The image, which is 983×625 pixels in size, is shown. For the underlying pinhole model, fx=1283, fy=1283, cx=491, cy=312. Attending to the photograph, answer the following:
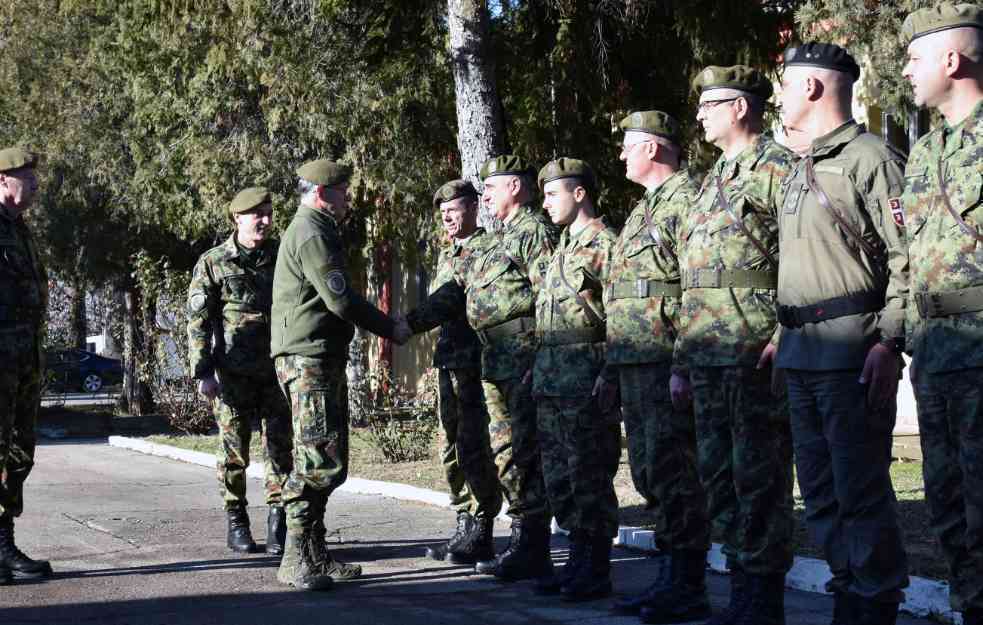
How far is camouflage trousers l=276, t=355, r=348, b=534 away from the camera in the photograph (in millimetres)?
7074

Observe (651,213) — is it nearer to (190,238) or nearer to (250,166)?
(250,166)

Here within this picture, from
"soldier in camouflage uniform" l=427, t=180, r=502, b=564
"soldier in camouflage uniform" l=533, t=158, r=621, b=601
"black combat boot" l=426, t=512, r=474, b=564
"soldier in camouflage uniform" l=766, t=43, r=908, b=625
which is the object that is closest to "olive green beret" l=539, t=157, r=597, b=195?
Result: "soldier in camouflage uniform" l=533, t=158, r=621, b=601

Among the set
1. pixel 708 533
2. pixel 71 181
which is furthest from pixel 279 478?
pixel 71 181

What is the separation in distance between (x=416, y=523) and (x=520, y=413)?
105 inches

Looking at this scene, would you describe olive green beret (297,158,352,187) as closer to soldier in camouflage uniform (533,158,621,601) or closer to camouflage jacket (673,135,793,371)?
soldier in camouflage uniform (533,158,621,601)

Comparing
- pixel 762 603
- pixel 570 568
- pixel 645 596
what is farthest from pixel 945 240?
pixel 570 568

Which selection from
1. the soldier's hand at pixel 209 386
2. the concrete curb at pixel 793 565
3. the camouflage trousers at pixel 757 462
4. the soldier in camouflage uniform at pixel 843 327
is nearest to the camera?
the soldier in camouflage uniform at pixel 843 327

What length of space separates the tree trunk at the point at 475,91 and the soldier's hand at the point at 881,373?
6.86 metres

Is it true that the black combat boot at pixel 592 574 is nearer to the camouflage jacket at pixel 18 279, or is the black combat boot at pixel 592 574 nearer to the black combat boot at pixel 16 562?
the black combat boot at pixel 16 562

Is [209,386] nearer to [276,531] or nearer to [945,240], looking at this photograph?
[276,531]

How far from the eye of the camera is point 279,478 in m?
8.23

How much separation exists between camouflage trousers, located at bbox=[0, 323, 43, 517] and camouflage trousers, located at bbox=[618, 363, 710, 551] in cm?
361

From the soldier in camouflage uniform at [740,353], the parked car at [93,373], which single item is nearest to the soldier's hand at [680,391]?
the soldier in camouflage uniform at [740,353]

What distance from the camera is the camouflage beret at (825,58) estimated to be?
16.9 feet
